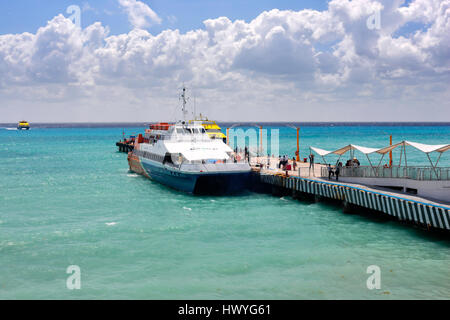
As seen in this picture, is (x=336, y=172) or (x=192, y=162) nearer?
(x=336, y=172)

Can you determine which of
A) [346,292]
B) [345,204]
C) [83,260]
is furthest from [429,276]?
[83,260]

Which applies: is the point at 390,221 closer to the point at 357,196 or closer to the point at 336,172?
the point at 357,196

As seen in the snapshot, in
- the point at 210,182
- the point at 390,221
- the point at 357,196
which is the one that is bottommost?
the point at 390,221

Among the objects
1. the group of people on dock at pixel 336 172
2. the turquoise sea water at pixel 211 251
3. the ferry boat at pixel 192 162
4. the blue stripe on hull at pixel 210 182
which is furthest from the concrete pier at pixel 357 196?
the ferry boat at pixel 192 162

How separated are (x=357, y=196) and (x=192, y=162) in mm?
14820

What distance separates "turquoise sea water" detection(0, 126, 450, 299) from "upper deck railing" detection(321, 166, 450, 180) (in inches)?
125

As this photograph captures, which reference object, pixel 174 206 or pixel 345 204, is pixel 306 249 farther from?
pixel 174 206

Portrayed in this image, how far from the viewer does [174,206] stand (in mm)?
34750

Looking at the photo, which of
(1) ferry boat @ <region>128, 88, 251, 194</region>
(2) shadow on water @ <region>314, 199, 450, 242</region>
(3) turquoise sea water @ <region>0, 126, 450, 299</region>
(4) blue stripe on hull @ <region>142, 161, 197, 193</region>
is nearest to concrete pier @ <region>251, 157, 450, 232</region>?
(2) shadow on water @ <region>314, 199, 450, 242</region>

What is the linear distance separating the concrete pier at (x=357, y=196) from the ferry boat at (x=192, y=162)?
287cm

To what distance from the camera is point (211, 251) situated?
22781 millimetres

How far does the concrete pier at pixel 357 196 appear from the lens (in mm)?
24312

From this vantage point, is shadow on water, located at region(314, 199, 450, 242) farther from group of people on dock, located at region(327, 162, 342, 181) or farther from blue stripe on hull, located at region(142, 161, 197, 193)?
blue stripe on hull, located at region(142, 161, 197, 193)

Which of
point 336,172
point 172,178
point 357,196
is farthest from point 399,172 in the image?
point 172,178
